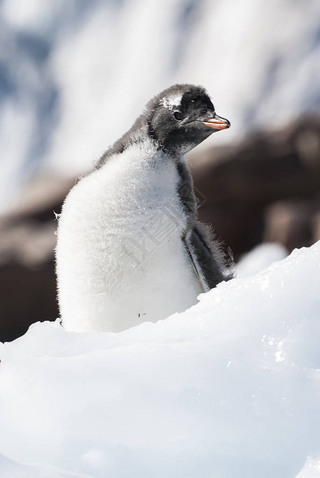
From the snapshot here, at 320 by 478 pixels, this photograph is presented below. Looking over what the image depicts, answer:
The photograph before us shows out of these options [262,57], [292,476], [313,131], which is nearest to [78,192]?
[292,476]

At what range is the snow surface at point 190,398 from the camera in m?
0.81

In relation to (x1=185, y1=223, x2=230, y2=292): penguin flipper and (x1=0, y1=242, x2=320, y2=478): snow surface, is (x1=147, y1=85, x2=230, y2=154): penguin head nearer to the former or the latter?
(x1=185, y1=223, x2=230, y2=292): penguin flipper

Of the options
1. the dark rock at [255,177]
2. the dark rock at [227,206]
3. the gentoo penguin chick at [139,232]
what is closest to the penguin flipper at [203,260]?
the gentoo penguin chick at [139,232]

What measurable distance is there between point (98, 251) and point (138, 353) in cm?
67

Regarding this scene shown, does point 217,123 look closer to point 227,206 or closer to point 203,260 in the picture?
point 203,260

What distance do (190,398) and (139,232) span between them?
719 millimetres

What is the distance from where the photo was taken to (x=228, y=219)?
5559 millimetres

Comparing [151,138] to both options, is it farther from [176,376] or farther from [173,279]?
[176,376]

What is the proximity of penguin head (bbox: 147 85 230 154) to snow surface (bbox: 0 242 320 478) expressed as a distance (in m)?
0.75

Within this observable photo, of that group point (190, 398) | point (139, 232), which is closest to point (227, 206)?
point (139, 232)

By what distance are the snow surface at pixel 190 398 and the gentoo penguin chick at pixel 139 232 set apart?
62 centimetres

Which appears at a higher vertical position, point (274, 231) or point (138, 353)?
point (274, 231)

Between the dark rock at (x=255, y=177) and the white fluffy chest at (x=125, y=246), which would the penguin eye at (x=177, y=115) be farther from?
the dark rock at (x=255, y=177)

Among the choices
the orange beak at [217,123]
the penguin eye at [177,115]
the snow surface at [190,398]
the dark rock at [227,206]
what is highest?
the dark rock at [227,206]
